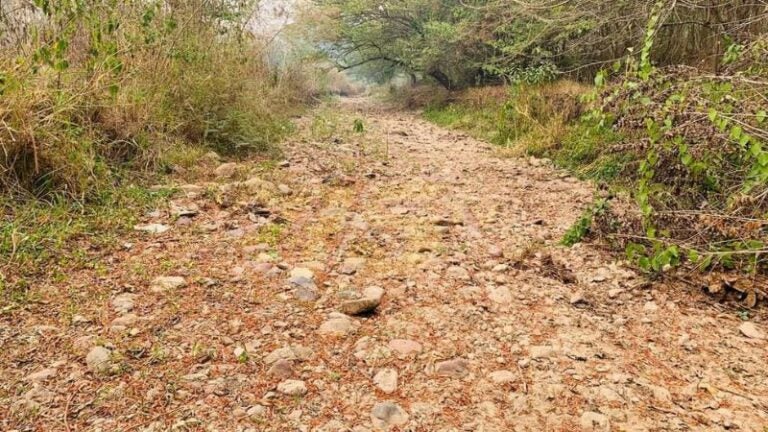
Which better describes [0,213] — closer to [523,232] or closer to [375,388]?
[375,388]

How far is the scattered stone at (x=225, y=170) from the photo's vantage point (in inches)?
165

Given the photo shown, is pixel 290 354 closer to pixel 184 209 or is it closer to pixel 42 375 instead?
pixel 42 375

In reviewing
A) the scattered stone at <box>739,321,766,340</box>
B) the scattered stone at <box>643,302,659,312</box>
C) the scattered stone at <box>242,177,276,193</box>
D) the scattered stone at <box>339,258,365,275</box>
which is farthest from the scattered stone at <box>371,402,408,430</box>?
the scattered stone at <box>242,177,276,193</box>

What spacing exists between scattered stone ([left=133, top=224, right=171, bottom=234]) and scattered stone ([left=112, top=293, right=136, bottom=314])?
795 millimetres

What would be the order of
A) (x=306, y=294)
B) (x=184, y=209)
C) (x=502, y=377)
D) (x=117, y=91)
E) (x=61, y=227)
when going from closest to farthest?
(x=502, y=377)
(x=306, y=294)
(x=61, y=227)
(x=184, y=209)
(x=117, y=91)

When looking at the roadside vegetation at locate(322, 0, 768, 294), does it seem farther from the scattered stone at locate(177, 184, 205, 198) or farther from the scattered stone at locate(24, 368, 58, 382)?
the scattered stone at locate(177, 184, 205, 198)

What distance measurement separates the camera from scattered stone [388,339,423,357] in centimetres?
193

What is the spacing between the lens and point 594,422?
1.54 metres

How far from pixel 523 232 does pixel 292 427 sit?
234 cm

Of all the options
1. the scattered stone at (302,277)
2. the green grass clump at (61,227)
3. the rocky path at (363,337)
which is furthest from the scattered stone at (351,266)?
the green grass clump at (61,227)

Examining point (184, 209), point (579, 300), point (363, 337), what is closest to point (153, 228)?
point (184, 209)

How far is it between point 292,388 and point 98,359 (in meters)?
0.75

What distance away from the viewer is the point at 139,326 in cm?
195

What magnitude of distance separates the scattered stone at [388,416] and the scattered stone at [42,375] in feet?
3.81
